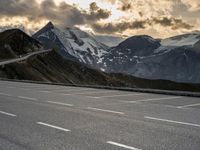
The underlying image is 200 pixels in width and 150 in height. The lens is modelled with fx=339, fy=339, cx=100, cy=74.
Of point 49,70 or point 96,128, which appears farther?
point 49,70

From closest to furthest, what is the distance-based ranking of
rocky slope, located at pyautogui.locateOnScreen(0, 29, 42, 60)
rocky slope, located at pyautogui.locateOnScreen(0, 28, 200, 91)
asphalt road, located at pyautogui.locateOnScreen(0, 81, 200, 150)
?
asphalt road, located at pyautogui.locateOnScreen(0, 81, 200, 150) → rocky slope, located at pyautogui.locateOnScreen(0, 28, 200, 91) → rocky slope, located at pyautogui.locateOnScreen(0, 29, 42, 60)

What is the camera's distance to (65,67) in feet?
501

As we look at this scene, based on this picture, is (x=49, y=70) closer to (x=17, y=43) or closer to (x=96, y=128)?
(x=17, y=43)

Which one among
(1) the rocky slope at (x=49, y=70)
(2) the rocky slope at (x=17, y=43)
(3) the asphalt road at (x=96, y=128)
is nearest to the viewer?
(3) the asphalt road at (x=96, y=128)

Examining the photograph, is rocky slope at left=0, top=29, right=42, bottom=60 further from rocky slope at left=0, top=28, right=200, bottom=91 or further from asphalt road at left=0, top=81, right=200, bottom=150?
asphalt road at left=0, top=81, right=200, bottom=150

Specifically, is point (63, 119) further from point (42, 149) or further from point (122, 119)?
point (42, 149)

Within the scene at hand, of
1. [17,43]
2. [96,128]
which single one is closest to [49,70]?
[17,43]

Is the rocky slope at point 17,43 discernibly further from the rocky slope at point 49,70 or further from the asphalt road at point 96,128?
the asphalt road at point 96,128

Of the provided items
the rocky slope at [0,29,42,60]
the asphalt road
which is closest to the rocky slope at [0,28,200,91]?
the rocky slope at [0,29,42,60]

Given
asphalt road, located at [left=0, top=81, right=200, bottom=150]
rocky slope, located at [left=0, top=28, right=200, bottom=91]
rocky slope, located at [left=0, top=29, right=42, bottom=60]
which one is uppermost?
rocky slope, located at [left=0, top=29, right=42, bottom=60]

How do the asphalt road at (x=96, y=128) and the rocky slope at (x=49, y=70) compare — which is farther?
the rocky slope at (x=49, y=70)

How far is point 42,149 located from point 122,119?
4.61 m

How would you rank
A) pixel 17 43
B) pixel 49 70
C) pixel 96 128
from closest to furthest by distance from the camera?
1. pixel 96 128
2. pixel 49 70
3. pixel 17 43

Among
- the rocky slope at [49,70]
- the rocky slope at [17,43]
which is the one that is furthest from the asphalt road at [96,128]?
the rocky slope at [17,43]
